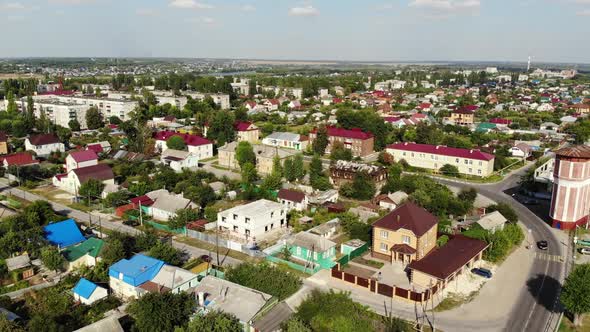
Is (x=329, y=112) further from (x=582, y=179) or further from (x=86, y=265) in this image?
(x=86, y=265)

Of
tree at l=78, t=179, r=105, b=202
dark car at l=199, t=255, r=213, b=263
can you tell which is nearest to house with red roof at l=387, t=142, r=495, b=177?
dark car at l=199, t=255, r=213, b=263

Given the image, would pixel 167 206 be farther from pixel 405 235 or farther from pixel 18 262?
pixel 405 235

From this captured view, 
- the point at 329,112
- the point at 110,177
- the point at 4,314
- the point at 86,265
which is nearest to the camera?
the point at 4,314

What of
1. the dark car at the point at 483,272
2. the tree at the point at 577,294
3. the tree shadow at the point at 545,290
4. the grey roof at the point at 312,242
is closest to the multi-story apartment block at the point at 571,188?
the tree shadow at the point at 545,290

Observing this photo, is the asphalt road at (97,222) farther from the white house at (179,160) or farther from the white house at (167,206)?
the white house at (179,160)

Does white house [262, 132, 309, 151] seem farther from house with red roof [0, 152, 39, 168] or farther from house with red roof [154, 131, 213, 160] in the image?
house with red roof [0, 152, 39, 168]

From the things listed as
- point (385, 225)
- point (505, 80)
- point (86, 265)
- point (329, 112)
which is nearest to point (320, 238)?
point (385, 225)
